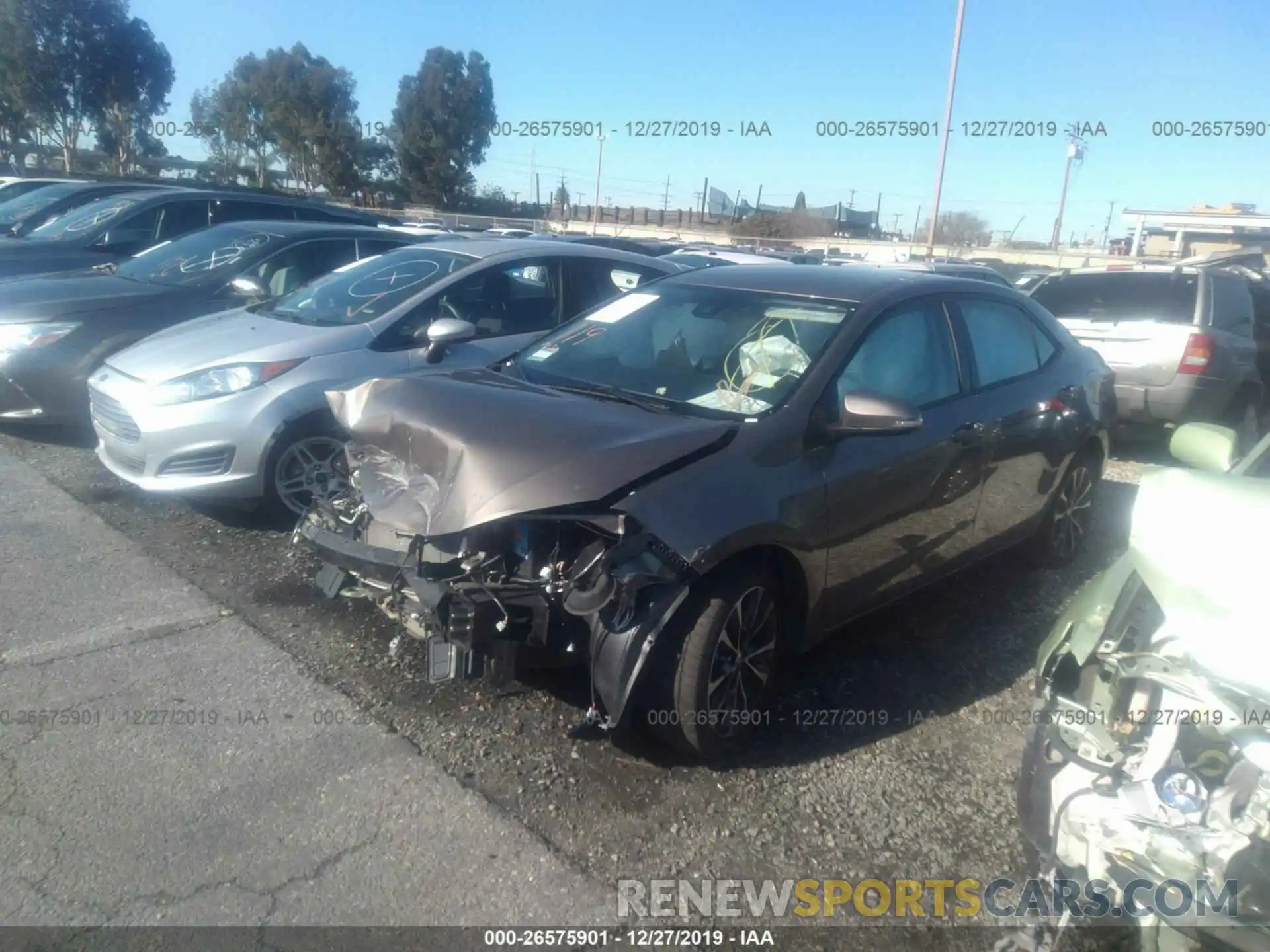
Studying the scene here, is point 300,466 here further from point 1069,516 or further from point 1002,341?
point 1069,516

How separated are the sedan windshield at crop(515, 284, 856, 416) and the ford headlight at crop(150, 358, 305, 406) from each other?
1.66 meters

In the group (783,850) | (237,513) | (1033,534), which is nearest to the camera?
(783,850)

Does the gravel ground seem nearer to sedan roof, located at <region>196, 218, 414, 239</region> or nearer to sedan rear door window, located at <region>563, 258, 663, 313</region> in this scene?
sedan rear door window, located at <region>563, 258, 663, 313</region>

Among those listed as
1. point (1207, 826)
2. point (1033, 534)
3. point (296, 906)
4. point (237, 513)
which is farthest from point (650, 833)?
point (237, 513)

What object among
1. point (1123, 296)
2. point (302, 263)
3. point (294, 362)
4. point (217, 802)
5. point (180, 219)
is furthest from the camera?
point (180, 219)

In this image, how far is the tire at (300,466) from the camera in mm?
5137

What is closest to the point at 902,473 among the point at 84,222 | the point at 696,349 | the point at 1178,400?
the point at 696,349

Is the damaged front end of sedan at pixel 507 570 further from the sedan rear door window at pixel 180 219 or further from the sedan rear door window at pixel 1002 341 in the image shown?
the sedan rear door window at pixel 180 219

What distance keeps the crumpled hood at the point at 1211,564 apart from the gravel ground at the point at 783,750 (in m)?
1.13

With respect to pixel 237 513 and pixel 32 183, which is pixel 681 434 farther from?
pixel 32 183

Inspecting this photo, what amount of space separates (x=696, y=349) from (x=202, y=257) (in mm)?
5373

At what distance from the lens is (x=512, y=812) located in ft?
10.0

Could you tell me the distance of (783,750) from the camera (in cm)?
351

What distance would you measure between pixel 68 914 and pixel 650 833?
164 cm
